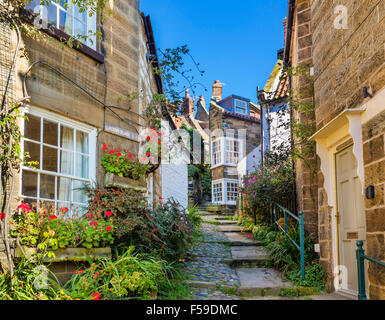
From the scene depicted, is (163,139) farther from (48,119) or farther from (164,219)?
(48,119)

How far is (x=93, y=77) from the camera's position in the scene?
22.5 ft

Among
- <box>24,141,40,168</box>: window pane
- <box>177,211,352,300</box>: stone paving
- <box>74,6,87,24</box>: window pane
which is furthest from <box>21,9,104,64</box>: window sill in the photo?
<box>177,211,352,300</box>: stone paving

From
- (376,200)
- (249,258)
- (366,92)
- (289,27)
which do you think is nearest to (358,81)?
(366,92)

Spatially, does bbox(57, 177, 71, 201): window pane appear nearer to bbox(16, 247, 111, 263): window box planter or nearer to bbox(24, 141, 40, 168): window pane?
bbox(24, 141, 40, 168): window pane

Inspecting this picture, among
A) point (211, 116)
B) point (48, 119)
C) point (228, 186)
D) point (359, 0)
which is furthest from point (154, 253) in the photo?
point (211, 116)

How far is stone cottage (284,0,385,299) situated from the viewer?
445cm

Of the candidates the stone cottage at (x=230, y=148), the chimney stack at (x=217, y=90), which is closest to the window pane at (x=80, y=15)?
the stone cottage at (x=230, y=148)

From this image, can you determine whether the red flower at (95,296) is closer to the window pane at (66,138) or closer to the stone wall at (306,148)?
the window pane at (66,138)

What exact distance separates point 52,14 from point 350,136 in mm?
4899

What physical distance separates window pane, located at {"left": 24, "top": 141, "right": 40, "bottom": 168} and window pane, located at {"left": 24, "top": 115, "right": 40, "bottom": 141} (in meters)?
0.09

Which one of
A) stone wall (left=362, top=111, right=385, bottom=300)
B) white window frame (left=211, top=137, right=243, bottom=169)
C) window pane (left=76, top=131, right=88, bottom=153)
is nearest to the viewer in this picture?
stone wall (left=362, top=111, right=385, bottom=300)

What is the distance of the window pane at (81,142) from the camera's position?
6.48 m

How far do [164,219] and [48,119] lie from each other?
2603 mm

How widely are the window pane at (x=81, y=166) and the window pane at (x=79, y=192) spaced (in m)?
0.14
